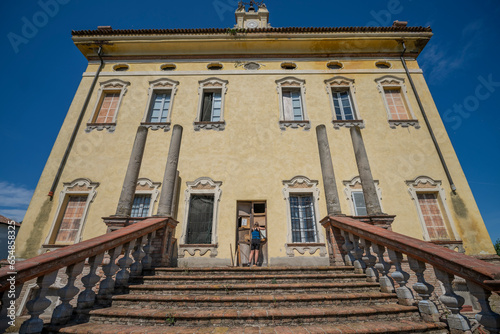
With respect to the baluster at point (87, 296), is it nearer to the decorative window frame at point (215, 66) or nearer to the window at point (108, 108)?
the window at point (108, 108)

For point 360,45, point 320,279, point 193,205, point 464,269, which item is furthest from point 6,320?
point 360,45

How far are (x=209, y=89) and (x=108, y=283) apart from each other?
8.93 m

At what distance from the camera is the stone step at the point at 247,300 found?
3551mm

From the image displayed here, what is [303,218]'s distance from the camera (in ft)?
27.1

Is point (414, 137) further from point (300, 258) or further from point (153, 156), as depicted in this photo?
point (153, 156)

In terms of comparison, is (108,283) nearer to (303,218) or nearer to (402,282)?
(402,282)

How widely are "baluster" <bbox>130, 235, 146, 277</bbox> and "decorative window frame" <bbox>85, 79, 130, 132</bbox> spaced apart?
6.68 meters

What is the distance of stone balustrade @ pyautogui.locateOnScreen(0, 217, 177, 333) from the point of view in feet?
8.46

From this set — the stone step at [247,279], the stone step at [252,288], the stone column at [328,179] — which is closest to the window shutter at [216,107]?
the stone column at [328,179]

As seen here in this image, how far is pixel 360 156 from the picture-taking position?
22.9 feet

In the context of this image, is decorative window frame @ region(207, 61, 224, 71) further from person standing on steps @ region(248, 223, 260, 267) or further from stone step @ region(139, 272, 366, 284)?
stone step @ region(139, 272, 366, 284)

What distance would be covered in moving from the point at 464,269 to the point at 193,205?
24.6ft

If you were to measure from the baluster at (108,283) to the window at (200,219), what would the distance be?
158 inches

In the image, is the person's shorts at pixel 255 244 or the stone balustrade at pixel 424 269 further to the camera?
the person's shorts at pixel 255 244
